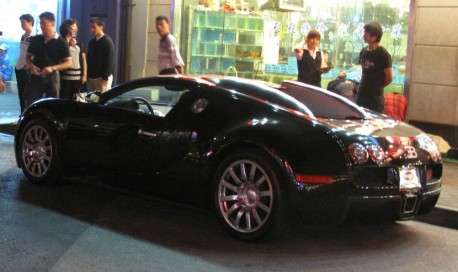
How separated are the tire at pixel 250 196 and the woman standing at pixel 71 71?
5849 millimetres

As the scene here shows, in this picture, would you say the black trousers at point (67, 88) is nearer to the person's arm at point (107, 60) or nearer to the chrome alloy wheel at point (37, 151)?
the person's arm at point (107, 60)

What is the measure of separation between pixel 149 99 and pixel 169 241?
68.1 inches

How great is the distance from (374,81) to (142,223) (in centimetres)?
388

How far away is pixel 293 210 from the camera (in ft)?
17.1

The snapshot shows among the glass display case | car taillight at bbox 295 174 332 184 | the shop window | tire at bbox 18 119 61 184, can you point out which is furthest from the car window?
the glass display case

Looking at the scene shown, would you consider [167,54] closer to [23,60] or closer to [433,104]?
[23,60]

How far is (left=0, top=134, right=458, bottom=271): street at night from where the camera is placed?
4.86 meters

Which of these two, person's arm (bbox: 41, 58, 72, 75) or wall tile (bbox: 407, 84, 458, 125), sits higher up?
person's arm (bbox: 41, 58, 72, 75)

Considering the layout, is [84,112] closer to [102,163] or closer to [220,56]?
[102,163]

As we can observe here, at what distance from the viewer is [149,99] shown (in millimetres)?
6660

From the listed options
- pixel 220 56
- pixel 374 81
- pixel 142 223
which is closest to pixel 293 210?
pixel 142 223

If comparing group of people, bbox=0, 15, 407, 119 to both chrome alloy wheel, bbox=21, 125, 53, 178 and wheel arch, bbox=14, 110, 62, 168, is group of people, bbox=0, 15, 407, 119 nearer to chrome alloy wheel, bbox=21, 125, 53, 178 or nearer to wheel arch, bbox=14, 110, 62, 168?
wheel arch, bbox=14, 110, 62, 168

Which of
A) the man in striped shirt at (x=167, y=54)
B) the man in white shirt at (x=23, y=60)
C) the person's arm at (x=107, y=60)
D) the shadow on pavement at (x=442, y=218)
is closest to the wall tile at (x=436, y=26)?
the man in striped shirt at (x=167, y=54)

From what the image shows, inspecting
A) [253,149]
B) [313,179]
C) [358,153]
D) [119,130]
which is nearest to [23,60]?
[119,130]
